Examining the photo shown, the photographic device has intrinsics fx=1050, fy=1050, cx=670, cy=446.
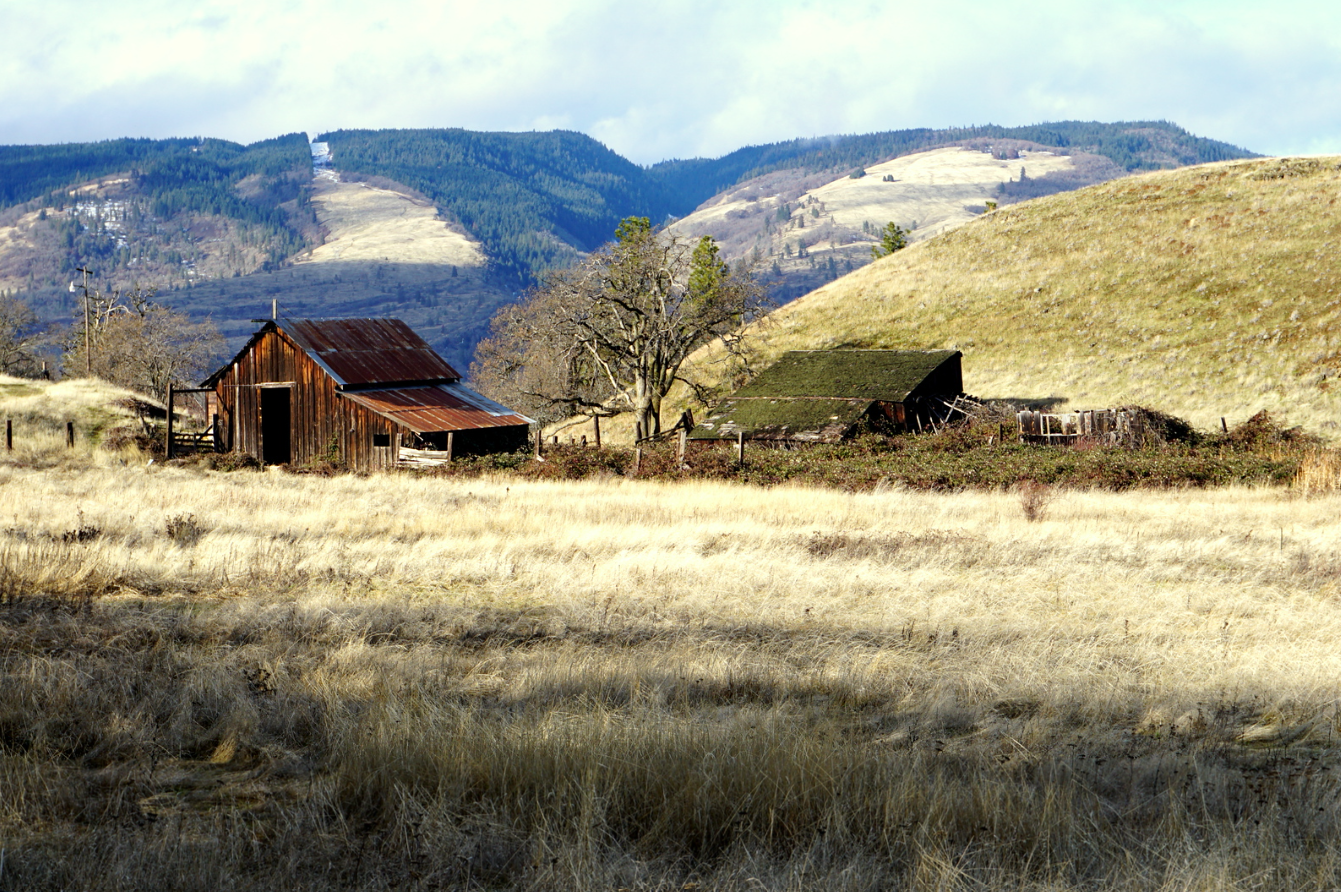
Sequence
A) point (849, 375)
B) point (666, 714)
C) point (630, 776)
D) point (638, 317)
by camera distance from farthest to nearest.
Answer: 1. point (638, 317)
2. point (849, 375)
3. point (666, 714)
4. point (630, 776)

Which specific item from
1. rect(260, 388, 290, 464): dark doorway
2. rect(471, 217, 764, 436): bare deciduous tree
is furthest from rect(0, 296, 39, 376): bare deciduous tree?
rect(471, 217, 764, 436): bare deciduous tree

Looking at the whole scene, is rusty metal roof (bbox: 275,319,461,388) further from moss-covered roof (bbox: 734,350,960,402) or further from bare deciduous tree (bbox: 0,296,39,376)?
bare deciduous tree (bbox: 0,296,39,376)

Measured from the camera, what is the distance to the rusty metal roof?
39.0m

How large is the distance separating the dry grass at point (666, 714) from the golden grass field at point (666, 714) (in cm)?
3

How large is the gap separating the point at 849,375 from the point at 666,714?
113ft

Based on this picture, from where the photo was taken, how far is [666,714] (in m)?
6.64

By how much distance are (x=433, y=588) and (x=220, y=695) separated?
5272 millimetres

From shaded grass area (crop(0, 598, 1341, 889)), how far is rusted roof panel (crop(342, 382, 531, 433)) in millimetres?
28468

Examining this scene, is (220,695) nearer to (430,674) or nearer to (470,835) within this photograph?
(430,674)

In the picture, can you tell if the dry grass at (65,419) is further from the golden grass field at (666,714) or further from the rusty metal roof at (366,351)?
the golden grass field at (666,714)

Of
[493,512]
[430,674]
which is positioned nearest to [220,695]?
[430,674]

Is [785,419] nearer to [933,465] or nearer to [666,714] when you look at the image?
[933,465]

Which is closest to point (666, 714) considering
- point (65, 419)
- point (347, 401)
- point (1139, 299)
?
point (347, 401)

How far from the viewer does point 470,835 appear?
4.91m
